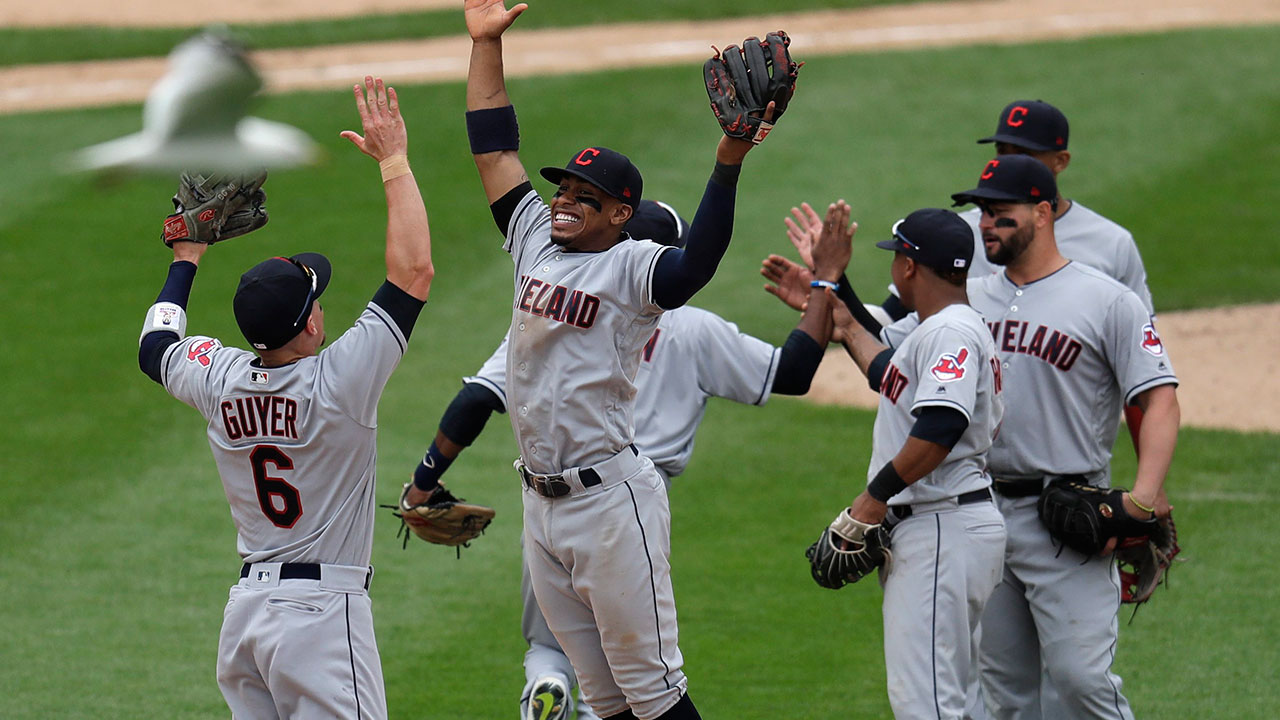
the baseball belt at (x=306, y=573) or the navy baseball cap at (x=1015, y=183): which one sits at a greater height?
the navy baseball cap at (x=1015, y=183)

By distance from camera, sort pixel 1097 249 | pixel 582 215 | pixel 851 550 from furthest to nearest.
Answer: pixel 1097 249, pixel 851 550, pixel 582 215

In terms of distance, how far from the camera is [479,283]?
1148 centimetres

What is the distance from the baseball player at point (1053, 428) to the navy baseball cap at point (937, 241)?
38cm

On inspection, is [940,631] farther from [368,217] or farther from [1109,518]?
[368,217]

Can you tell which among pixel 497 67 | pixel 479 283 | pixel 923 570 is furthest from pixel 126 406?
pixel 923 570

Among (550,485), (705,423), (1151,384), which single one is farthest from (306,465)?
(705,423)

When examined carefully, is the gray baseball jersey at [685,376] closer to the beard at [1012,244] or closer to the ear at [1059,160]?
the beard at [1012,244]

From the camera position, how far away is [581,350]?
13.5 ft

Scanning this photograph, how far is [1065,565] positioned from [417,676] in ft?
8.78

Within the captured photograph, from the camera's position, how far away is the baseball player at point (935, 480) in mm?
4301

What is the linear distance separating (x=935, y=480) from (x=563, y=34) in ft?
48.2

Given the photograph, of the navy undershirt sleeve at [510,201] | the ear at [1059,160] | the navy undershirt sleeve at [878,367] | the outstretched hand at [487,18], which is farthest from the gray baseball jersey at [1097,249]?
the outstretched hand at [487,18]

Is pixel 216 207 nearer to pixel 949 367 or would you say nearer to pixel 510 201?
pixel 510 201

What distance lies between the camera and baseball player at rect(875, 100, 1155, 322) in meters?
5.67
